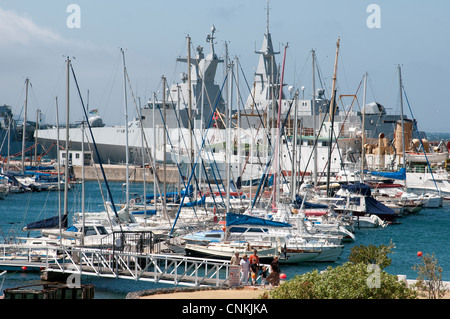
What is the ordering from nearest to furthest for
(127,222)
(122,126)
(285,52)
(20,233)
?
1. (127,222)
2. (20,233)
3. (285,52)
4. (122,126)

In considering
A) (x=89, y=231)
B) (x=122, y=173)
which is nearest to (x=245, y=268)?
(x=89, y=231)

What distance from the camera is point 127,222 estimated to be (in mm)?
34875

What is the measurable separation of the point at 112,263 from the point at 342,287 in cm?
1088

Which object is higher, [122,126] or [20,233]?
[122,126]

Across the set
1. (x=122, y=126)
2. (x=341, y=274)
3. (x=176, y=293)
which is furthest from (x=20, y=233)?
(x=122, y=126)

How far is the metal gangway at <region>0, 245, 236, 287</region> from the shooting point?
2223cm

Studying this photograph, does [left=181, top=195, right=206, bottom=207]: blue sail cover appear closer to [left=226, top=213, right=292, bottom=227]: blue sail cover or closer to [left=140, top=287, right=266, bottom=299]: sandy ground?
[left=226, top=213, right=292, bottom=227]: blue sail cover

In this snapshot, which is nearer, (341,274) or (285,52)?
(341,274)

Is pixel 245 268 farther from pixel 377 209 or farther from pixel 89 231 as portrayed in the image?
pixel 377 209

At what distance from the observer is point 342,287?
595 inches

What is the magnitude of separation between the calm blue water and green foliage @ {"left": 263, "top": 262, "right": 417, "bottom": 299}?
991 centimetres

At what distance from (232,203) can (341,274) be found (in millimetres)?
27596
